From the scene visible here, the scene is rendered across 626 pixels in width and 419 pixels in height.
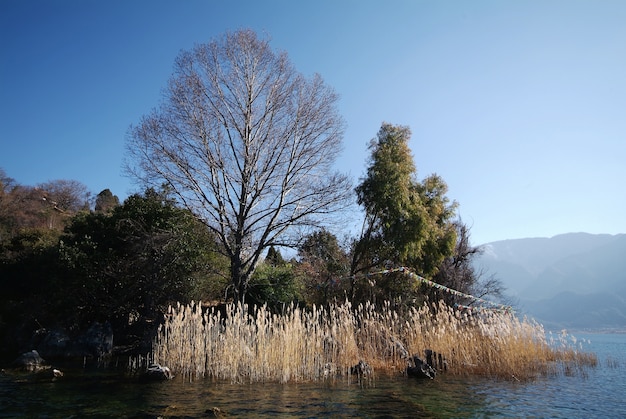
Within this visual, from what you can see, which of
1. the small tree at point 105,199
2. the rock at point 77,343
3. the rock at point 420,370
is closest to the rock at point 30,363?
the rock at point 77,343

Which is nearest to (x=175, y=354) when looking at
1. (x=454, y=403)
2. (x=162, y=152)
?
(x=454, y=403)

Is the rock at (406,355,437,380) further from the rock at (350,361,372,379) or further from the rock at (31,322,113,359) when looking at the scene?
the rock at (31,322,113,359)

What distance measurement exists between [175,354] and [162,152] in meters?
8.27

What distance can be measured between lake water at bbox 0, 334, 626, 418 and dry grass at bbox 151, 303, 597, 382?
500mm

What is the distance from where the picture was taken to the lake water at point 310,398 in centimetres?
561

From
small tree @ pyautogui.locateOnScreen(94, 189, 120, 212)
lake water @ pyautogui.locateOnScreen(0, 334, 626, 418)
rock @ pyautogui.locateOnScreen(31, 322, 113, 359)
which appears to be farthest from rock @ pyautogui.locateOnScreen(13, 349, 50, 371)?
small tree @ pyautogui.locateOnScreen(94, 189, 120, 212)

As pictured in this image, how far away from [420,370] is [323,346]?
2206mm

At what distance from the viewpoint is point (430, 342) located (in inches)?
397

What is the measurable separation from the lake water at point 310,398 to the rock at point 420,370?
→ 0.21 metres

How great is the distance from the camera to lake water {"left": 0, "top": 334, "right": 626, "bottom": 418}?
5613mm

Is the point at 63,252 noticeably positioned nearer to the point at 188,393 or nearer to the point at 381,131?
the point at 188,393

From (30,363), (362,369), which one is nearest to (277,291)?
(362,369)

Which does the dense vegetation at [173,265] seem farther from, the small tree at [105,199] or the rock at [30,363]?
the small tree at [105,199]

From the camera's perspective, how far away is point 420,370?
8695 mm
